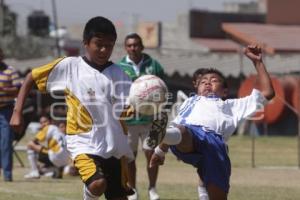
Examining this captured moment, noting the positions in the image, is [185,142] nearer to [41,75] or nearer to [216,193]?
[216,193]

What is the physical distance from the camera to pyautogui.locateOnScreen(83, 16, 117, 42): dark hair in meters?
8.56

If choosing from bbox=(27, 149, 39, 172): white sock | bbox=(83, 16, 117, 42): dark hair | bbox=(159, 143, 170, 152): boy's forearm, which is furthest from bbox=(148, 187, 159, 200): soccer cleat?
bbox=(27, 149, 39, 172): white sock

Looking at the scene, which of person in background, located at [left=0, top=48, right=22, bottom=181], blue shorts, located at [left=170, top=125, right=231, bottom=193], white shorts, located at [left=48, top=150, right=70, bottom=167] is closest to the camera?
blue shorts, located at [left=170, top=125, right=231, bottom=193]

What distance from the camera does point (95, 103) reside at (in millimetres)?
8672

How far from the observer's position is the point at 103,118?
8.64 m

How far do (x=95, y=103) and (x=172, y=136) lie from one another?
0.72 meters

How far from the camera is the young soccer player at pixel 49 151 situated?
1655cm

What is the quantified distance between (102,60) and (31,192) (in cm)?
481

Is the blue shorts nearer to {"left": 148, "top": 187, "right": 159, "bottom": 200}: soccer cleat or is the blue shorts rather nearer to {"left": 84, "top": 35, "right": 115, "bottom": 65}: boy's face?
{"left": 84, "top": 35, "right": 115, "bottom": 65}: boy's face

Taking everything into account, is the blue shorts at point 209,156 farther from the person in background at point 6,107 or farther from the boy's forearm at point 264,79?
the person in background at point 6,107

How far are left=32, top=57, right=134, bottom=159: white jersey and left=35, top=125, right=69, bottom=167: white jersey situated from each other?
7.69 m

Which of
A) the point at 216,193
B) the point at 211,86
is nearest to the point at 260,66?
the point at 211,86

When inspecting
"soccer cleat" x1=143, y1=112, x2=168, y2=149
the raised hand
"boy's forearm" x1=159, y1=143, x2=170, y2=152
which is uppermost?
the raised hand

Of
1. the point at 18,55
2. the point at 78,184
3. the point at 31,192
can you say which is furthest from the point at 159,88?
the point at 18,55
